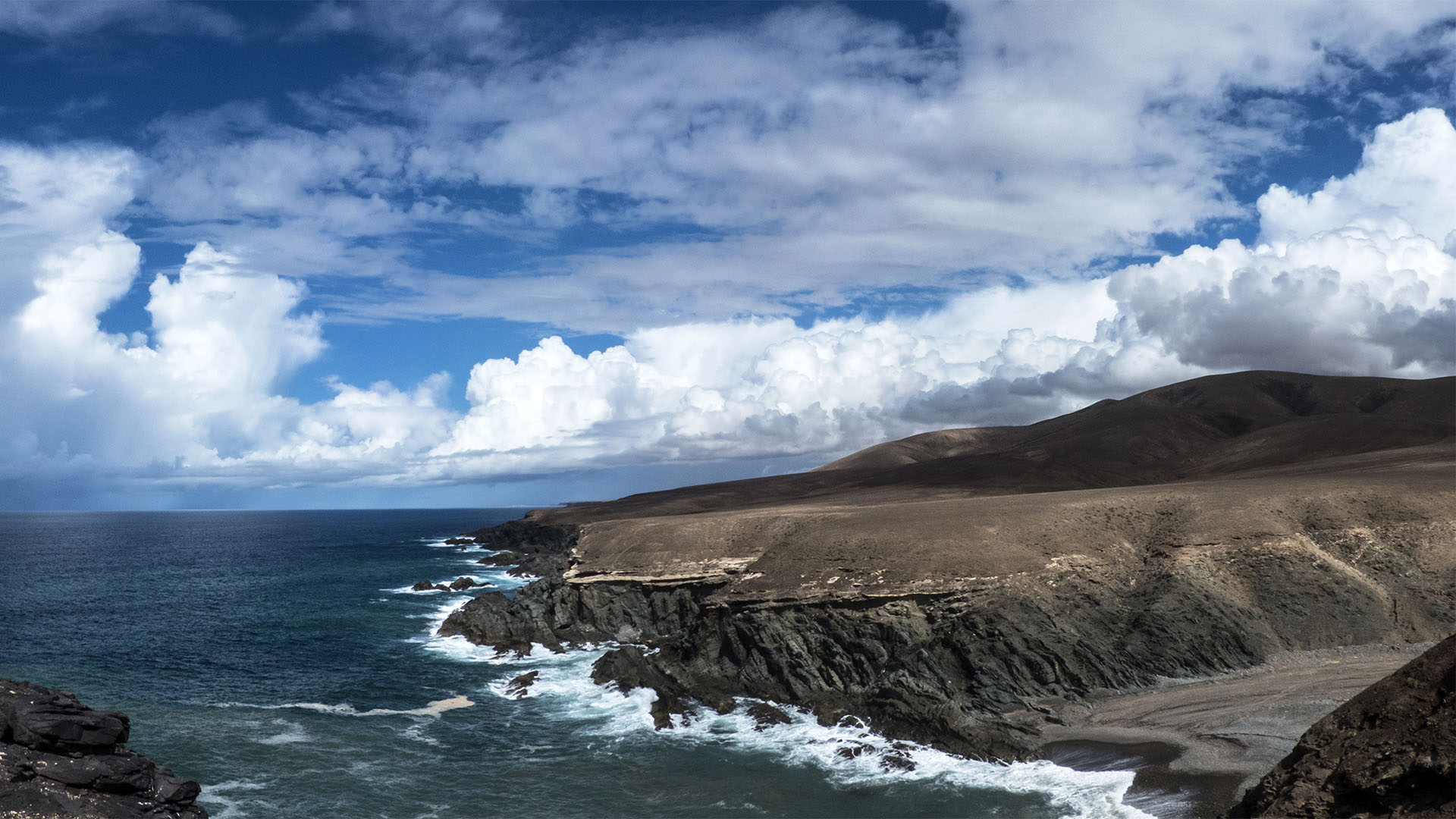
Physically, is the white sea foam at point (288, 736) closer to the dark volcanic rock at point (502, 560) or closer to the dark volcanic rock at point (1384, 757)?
the dark volcanic rock at point (1384, 757)

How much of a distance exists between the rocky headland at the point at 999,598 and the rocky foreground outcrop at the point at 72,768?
2429 cm

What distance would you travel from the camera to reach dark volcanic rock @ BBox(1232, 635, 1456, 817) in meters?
20.2

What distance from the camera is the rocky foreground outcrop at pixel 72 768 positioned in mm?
23203

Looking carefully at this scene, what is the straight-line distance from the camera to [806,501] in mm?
120062

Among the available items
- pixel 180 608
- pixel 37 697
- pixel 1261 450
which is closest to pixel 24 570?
pixel 180 608

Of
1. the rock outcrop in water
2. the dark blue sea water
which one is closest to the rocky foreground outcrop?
the dark blue sea water

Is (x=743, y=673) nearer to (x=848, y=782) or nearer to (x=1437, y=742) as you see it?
(x=848, y=782)

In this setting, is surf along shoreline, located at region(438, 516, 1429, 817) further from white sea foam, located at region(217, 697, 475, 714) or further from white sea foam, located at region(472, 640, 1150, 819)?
white sea foam, located at region(217, 697, 475, 714)

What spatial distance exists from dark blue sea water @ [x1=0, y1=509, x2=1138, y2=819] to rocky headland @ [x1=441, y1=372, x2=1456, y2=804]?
346 cm

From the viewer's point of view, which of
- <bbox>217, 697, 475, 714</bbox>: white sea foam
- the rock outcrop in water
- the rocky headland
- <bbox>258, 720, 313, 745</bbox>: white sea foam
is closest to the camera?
<bbox>258, 720, 313, 745</bbox>: white sea foam

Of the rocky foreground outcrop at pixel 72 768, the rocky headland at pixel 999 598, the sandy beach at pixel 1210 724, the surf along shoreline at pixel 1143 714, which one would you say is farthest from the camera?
the rocky headland at pixel 999 598

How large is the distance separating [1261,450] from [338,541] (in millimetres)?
179695

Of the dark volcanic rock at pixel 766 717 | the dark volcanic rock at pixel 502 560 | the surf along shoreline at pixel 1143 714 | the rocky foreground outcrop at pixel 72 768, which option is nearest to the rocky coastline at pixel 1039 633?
the surf along shoreline at pixel 1143 714

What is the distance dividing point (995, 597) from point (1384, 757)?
27137mm
